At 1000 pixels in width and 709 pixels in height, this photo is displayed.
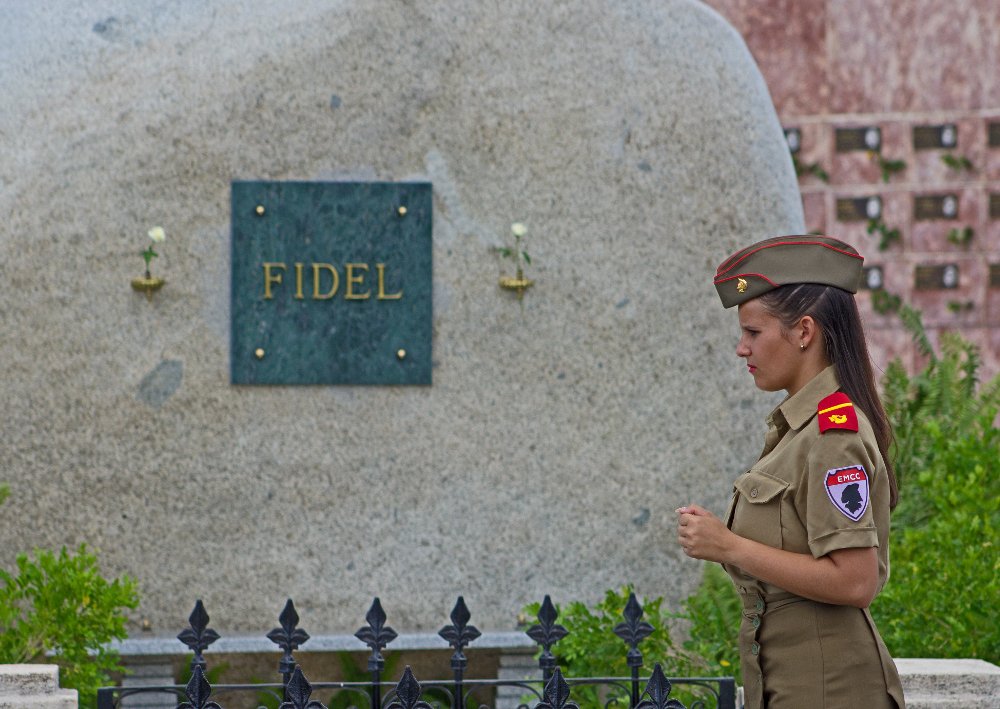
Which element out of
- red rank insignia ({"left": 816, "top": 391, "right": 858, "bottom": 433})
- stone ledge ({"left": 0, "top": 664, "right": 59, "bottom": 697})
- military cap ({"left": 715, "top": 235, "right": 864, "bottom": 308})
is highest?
military cap ({"left": 715, "top": 235, "right": 864, "bottom": 308})

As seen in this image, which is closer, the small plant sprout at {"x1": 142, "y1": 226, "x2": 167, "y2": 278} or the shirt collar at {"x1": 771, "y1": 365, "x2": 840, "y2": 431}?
the shirt collar at {"x1": 771, "y1": 365, "x2": 840, "y2": 431}

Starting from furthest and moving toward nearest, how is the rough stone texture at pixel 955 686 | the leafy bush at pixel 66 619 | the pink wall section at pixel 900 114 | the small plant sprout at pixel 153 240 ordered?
1. the pink wall section at pixel 900 114
2. the small plant sprout at pixel 153 240
3. the leafy bush at pixel 66 619
4. the rough stone texture at pixel 955 686

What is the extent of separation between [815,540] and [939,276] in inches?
392

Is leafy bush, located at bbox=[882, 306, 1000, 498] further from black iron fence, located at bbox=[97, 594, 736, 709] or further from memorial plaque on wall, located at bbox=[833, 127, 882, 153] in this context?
memorial plaque on wall, located at bbox=[833, 127, 882, 153]

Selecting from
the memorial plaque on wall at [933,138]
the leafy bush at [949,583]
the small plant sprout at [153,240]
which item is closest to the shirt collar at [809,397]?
the leafy bush at [949,583]

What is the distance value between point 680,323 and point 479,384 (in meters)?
0.96

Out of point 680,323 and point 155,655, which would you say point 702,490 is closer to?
point 680,323

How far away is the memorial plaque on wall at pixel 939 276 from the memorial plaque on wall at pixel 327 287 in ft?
23.4

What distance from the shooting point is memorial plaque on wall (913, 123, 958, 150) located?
38.3 feet

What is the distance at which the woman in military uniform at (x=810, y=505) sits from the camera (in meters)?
2.38

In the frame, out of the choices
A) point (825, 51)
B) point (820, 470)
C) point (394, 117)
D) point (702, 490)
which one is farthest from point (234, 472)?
point (825, 51)

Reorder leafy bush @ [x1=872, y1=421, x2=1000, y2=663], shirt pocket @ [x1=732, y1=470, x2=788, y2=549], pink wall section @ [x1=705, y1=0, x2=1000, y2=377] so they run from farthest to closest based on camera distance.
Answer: pink wall section @ [x1=705, y1=0, x2=1000, y2=377]
leafy bush @ [x1=872, y1=421, x2=1000, y2=663]
shirt pocket @ [x1=732, y1=470, x2=788, y2=549]

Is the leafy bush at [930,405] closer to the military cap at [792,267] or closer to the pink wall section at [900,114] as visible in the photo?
the pink wall section at [900,114]

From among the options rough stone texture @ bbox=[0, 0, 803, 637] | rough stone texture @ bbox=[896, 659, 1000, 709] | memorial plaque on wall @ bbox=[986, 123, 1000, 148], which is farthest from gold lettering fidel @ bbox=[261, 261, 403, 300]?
memorial plaque on wall @ bbox=[986, 123, 1000, 148]
